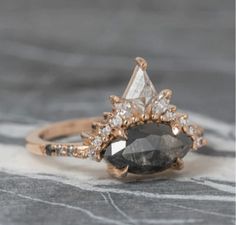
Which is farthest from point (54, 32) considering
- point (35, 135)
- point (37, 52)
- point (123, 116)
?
point (123, 116)

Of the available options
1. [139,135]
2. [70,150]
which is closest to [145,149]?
[139,135]

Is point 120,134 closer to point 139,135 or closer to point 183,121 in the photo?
point 139,135

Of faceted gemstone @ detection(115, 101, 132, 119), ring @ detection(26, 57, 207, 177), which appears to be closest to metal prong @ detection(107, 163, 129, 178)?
ring @ detection(26, 57, 207, 177)

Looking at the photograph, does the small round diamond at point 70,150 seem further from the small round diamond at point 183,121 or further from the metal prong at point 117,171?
the small round diamond at point 183,121

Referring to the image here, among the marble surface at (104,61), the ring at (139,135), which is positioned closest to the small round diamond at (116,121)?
the ring at (139,135)

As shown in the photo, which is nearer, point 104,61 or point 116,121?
point 116,121

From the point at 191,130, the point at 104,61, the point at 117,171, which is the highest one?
the point at 104,61
